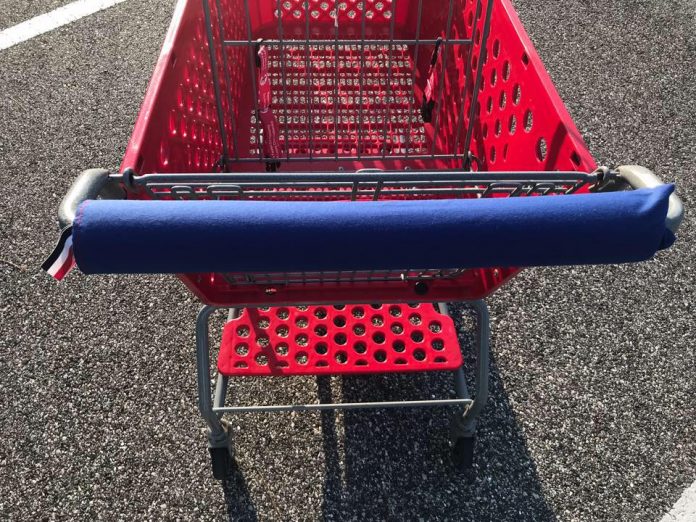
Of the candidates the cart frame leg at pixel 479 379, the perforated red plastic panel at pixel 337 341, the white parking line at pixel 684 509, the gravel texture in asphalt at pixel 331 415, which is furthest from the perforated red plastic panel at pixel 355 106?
the white parking line at pixel 684 509

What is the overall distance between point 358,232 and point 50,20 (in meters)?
3.23

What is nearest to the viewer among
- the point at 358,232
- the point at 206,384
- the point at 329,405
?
the point at 358,232

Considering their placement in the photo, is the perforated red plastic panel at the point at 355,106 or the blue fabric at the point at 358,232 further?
the perforated red plastic panel at the point at 355,106

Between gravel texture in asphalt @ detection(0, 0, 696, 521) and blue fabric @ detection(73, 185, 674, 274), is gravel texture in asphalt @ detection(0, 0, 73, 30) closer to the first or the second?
gravel texture in asphalt @ detection(0, 0, 696, 521)

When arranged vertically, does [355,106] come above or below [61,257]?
below

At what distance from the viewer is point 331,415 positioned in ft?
5.80

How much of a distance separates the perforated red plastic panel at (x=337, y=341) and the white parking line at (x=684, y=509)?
2.45 feet

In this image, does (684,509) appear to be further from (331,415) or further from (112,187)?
(112,187)

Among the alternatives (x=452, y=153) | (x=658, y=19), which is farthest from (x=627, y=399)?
(x=658, y=19)

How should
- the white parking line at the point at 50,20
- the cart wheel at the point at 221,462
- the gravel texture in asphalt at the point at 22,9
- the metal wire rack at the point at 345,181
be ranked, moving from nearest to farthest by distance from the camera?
the metal wire rack at the point at 345,181
the cart wheel at the point at 221,462
the white parking line at the point at 50,20
the gravel texture in asphalt at the point at 22,9

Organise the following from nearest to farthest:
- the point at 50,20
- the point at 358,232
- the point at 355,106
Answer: the point at 358,232 → the point at 355,106 → the point at 50,20

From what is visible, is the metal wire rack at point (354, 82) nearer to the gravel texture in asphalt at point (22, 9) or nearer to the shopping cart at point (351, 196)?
the shopping cart at point (351, 196)

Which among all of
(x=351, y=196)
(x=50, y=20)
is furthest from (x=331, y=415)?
(x=50, y=20)

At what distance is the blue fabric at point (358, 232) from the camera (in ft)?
2.50
